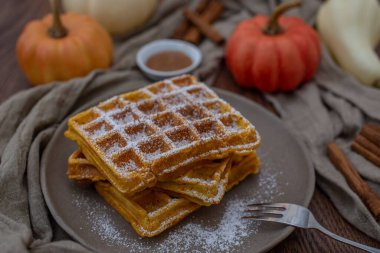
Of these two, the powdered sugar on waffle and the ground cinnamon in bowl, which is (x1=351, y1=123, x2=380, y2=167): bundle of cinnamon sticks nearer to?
the powdered sugar on waffle

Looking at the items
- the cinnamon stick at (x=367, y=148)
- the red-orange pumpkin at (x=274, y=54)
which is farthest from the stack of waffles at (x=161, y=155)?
the red-orange pumpkin at (x=274, y=54)

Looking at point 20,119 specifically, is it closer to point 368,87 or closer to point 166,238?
point 166,238

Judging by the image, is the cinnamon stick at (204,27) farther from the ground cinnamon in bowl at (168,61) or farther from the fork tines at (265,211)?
the fork tines at (265,211)

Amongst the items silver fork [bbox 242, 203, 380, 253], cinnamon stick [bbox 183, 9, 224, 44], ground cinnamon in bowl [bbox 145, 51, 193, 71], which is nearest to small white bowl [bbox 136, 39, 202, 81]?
ground cinnamon in bowl [bbox 145, 51, 193, 71]

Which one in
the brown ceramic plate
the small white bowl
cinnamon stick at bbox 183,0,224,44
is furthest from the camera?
cinnamon stick at bbox 183,0,224,44

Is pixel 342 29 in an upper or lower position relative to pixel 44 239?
upper

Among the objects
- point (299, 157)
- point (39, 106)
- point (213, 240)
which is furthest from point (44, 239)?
point (299, 157)
